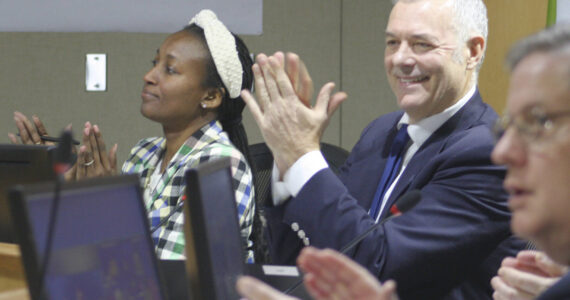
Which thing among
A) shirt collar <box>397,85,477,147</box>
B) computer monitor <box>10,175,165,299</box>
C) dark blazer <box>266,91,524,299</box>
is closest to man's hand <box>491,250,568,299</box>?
dark blazer <box>266,91,524,299</box>

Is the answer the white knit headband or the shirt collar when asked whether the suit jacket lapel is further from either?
the white knit headband

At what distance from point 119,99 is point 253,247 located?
145 cm

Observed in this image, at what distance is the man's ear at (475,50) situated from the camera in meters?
1.69

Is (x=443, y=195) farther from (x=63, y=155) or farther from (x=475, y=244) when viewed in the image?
(x=63, y=155)

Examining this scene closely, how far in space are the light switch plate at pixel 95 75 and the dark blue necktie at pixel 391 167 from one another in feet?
6.13

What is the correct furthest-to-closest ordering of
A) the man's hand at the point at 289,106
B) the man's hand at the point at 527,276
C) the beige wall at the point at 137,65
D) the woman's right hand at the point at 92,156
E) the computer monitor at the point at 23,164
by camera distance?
the beige wall at the point at 137,65
the woman's right hand at the point at 92,156
the computer monitor at the point at 23,164
the man's hand at the point at 289,106
the man's hand at the point at 527,276

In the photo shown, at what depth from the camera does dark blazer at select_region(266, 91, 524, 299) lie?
145 cm

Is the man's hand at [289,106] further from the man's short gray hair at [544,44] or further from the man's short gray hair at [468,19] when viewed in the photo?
the man's short gray hair at [544,44]

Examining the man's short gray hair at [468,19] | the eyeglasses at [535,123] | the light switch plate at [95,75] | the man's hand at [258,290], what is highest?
the man's short gray hair at [468,19]

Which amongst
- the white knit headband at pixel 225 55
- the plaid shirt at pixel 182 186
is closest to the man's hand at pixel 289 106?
the plaid shirt at pixel 182 186

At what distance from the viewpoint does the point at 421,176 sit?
5.06ft

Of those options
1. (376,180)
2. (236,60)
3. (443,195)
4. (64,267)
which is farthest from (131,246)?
(236,60)

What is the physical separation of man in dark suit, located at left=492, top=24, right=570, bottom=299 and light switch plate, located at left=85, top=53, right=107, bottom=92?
2667 millimetres

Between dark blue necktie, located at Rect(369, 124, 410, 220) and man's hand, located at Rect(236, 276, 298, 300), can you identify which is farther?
dark blue necktie, located at Rect(369, 124, 410, 220)
